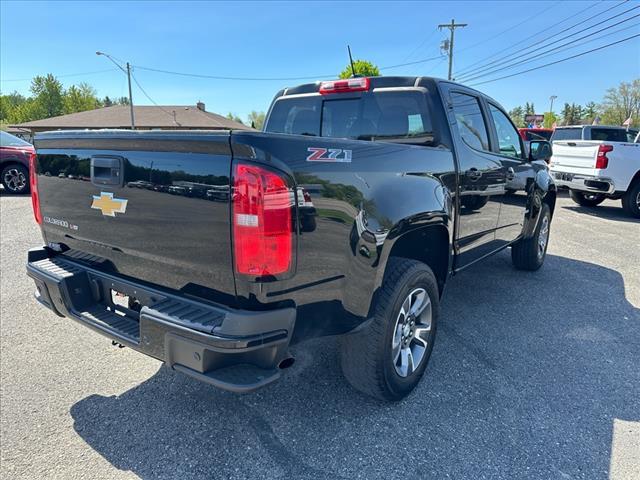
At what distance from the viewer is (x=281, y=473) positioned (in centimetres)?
218

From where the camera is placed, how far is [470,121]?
3740mm

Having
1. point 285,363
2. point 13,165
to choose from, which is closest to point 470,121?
point 285,363

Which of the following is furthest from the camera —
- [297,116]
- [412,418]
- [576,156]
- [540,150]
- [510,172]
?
[576,156]

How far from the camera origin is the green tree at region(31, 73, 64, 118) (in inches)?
2908

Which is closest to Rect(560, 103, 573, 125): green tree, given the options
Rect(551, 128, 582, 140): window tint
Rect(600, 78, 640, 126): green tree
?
Rect(600, 78, 640, 126): green tree

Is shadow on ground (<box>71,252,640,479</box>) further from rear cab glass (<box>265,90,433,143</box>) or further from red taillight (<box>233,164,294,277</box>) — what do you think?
rear cab glass (<box>265,90,433,143</box>)

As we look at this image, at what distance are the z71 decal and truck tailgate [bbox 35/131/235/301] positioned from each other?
0.38 meters

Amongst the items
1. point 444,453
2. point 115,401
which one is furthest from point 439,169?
point 115,401

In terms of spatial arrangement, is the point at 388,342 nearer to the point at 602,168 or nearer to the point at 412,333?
the point at 412,333

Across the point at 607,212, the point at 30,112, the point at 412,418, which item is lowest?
the point at 412,418

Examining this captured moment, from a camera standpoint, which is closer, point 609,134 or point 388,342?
point 388,342

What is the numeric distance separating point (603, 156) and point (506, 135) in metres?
6.25

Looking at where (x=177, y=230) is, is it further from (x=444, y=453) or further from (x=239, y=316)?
(x=444, y=453)

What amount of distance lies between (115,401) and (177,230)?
1439 mm
